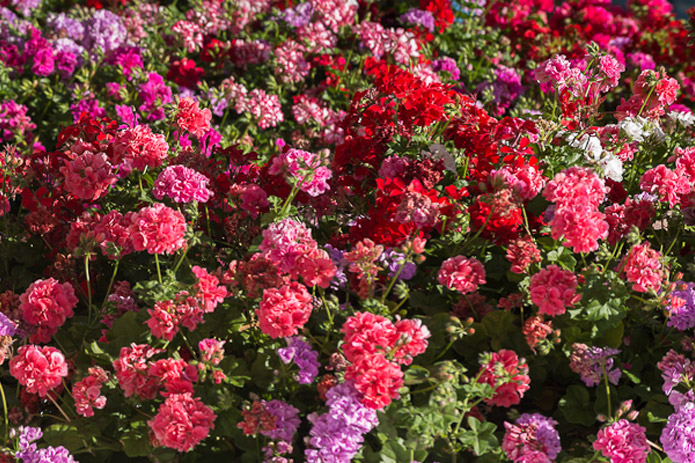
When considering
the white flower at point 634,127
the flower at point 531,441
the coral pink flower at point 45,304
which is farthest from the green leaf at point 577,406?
the coral pink flower at point 45,304

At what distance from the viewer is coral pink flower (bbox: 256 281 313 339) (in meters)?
1.75

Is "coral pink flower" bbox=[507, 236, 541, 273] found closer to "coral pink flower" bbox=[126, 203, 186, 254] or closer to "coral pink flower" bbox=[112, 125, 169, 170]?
"coral pink flower" bbox=[126, 203, 186, 254]

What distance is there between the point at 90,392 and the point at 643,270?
1.40 meters

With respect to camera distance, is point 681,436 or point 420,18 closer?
point 681,436

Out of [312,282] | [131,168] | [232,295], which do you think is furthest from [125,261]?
[312,282]

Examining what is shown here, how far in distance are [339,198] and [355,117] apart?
0.97ft

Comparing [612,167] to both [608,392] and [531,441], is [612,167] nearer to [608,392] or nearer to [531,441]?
[608,392]

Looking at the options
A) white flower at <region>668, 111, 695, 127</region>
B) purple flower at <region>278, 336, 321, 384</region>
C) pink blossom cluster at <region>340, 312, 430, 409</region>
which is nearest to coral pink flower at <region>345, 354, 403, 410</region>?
pink blossom cluster at <region>340, 312, 430, 409</region>

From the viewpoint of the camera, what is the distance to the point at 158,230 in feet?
6.09

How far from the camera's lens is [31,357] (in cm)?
178

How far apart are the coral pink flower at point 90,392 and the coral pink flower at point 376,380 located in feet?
2.13

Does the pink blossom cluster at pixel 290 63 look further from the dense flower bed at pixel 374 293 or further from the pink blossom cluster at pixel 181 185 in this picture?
the pink blossom cluster at pixel 181 185

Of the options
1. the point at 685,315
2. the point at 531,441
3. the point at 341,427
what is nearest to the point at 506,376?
the point at 531,441

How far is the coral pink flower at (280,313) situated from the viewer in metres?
1.75
